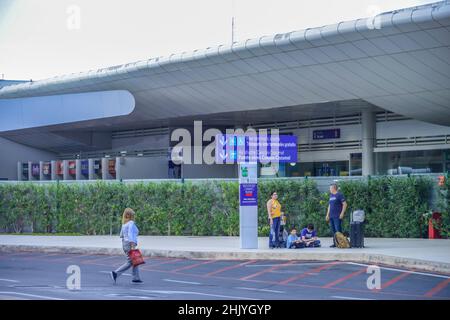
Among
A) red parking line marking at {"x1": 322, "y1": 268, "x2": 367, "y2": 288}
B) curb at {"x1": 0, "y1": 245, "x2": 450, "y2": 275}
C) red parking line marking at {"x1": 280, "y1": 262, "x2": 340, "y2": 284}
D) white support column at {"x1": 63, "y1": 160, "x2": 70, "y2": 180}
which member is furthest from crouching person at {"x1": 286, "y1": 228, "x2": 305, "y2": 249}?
white support column at {"x1": 63, "y1": 160, "x2": 70, "y2": 180}

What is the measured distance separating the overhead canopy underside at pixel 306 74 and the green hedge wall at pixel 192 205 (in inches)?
197

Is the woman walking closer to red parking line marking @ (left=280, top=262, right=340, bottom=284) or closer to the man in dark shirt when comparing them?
red parking line marking @ (left=280, top=262, right=340, bottom=284)

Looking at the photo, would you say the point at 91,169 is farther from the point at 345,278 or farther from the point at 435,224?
the point at 345,278

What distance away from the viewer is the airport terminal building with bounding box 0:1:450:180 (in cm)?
2758

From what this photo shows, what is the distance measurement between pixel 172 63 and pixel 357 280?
19.2m

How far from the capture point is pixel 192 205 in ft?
89.7

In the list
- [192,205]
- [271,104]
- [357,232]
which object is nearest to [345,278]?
[357,232]

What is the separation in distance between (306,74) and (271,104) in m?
4.29

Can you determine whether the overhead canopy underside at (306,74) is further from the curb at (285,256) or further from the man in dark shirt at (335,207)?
the curb at (285,256)

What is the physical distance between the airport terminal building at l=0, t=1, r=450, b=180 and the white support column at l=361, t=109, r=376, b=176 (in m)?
0.05

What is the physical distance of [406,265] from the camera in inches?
703

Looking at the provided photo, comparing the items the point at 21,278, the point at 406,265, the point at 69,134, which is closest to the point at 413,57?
the point at 406,265
